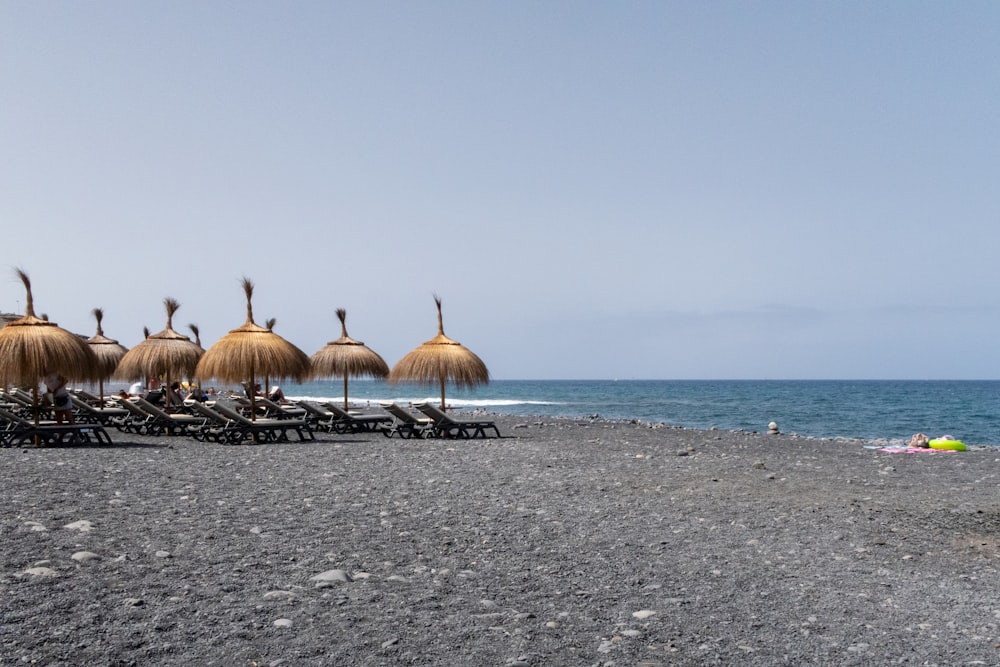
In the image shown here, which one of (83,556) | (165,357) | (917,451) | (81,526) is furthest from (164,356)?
(917,451)

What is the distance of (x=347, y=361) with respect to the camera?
20.1 m

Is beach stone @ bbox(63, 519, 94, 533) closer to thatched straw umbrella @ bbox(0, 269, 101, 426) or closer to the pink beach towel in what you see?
thatched straw umbrella @ bbox(0, 269, 101, 426)

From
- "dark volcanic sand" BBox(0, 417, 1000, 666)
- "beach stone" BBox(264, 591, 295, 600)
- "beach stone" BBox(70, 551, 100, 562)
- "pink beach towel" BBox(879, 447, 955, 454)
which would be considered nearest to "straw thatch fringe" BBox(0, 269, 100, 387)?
"dark volcanic sand" BBox(0, 417, 1000, 666)

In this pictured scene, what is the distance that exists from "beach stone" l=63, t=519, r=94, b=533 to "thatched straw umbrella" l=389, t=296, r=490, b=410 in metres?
11.8

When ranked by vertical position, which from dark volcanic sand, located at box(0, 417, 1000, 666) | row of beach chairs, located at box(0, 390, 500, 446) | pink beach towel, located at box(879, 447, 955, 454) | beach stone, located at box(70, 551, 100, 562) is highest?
row of beach chairs, located at box(0, 390, 500, 446)

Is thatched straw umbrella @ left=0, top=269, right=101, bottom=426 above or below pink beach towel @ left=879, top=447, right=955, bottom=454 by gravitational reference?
above

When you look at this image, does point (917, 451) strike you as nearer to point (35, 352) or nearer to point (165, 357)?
point (35, 352)

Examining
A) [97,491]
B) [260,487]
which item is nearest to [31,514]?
[97,491]

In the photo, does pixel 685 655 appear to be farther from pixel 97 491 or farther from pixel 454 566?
pixel 97 491

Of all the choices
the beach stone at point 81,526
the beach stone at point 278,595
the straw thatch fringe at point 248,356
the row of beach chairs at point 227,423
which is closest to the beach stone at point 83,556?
the beach stone at point 81,526

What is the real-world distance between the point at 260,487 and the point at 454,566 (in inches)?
146

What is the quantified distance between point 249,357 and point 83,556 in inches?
393

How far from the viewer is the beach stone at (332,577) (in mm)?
4797

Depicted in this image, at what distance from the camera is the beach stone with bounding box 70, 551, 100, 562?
500 centimetres
